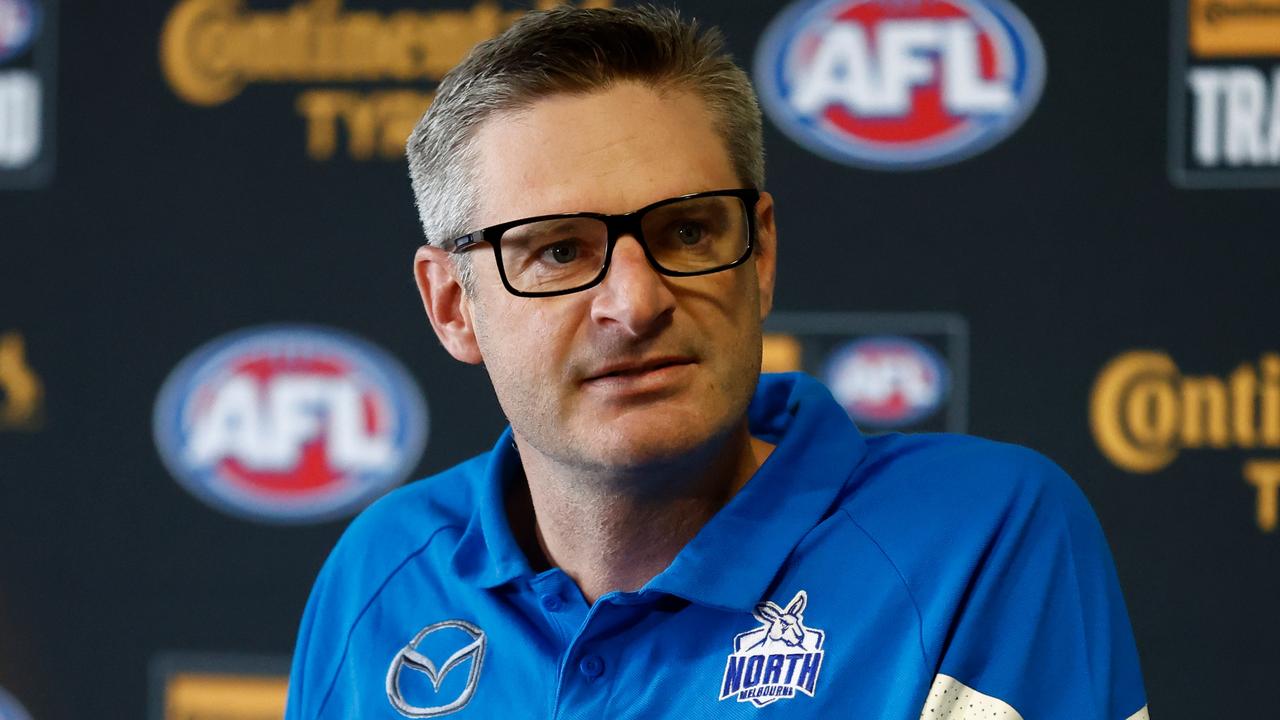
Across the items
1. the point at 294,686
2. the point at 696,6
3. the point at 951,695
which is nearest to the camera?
the point at 951,695

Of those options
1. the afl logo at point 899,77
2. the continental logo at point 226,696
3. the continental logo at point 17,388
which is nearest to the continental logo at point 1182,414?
the afl logo at point 899,77

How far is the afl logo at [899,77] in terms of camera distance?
2.04m

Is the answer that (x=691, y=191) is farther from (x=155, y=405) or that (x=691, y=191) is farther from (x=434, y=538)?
(x=155, y=405)

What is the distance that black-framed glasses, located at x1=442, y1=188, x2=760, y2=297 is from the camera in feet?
3.31

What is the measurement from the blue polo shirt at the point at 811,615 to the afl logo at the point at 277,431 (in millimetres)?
1032

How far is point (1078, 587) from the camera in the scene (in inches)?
38.9

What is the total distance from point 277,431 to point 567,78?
138 centimetres

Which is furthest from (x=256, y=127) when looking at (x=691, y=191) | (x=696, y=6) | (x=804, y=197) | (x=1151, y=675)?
(x=1151, y=675)

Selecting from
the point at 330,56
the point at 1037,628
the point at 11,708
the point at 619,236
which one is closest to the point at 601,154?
the point at 619,236

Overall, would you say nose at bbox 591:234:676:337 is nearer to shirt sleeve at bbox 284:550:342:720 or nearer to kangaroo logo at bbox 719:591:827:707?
kangaroo logo at bbox 719:591:827:707

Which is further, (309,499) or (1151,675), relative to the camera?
(309,499)

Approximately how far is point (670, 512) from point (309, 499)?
128 centimetres

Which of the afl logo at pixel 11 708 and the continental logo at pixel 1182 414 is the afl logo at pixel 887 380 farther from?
the afl logo at pixel 11 708

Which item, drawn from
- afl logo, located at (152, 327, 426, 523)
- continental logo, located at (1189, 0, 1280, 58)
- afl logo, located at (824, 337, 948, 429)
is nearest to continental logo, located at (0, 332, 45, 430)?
afl logo, located at (152, 327, 426, 523)
